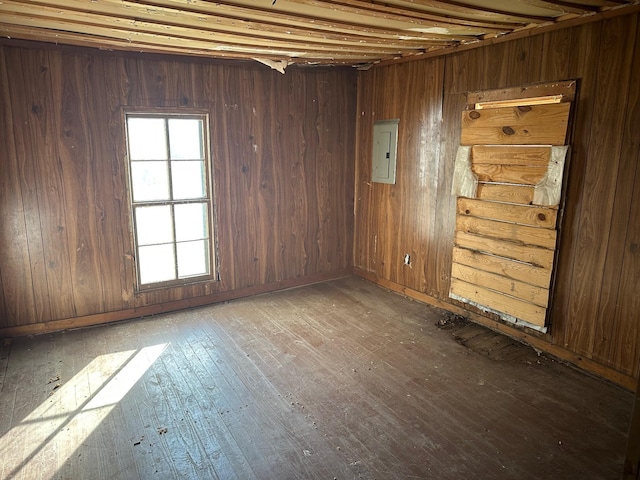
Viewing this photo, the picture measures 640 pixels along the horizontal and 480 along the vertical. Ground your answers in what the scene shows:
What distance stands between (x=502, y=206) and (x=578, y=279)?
831mm

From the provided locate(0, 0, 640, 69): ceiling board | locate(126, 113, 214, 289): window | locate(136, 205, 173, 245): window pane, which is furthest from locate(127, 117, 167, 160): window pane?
locate(0, 0, 640, 69): ceiling board

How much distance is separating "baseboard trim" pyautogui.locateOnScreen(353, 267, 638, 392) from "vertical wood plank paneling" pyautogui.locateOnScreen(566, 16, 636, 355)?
3.8 inches

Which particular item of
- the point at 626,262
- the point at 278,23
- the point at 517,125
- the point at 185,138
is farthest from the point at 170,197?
the point at 626,262

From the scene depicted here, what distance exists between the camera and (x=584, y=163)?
3.21 meters

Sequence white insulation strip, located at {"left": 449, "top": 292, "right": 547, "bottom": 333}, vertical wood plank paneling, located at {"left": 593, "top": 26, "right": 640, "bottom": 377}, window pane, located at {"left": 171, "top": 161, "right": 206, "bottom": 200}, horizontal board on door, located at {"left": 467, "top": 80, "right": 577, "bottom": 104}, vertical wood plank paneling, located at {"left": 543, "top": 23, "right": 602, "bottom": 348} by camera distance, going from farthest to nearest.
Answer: window pane, located at {"left": 171, "top": 161, "right": 206, "bottom": 200} < white insulation strip, located at {"left": 449, "top": 292, "right": 547, "bottom": 333} < horizontal board on door, located at {"left": 467, "top": 80, "right": 577, "bottom": 104} < vertical wood plank paneling, located at {"left": 543, "top": 23, "right": 602, "bottom": 348} < vertical wood plank paneling, located at {"left": 593, "top": 26, "right": 640, "bottom": 377}

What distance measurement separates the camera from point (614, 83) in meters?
3.00

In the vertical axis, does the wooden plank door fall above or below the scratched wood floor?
above

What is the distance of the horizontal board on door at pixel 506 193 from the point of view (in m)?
3.54

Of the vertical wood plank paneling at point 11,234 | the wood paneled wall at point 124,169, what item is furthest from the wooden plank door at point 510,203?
the vertical wood plank paneling at point 11,234

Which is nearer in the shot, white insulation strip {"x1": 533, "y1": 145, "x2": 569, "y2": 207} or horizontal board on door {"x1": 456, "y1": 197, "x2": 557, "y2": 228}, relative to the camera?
white insulation strip {"x1": 533, "y1": 145, "x2": 569, "y2": 207}

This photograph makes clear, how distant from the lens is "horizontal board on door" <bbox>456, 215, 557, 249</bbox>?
11.3 feet

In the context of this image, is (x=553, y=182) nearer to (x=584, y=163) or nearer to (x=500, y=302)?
(x=584, y=163)

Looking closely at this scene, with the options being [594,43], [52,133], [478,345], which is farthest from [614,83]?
[52,133]

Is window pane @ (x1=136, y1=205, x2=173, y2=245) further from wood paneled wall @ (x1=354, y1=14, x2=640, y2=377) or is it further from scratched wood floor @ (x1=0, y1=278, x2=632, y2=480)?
wood paneled wall @ (x1=354, y1=14, x2=640, y2=377)
